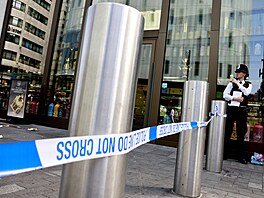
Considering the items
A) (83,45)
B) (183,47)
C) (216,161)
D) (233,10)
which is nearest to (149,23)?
(183,47)

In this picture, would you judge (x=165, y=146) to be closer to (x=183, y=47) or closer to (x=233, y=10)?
(x=183, y=47)

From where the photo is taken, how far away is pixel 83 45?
1.08 metres

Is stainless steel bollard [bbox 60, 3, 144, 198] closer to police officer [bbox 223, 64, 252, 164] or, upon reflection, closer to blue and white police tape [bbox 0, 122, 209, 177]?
blue and white police tape [bbox 0, 122, 209, 177]

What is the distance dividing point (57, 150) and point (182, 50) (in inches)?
264

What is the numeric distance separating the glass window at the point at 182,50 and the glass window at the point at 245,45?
510 mm

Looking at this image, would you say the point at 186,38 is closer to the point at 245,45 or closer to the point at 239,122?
the point at 245,45

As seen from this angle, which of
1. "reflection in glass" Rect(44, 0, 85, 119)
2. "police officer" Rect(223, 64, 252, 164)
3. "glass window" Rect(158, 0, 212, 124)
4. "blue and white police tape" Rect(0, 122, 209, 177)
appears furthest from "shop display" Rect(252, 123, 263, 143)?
"reflection in glass" Rect(44, 0, 85, 119)

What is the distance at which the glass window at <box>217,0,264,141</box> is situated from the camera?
19.5 ft

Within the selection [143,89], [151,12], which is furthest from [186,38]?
[143,89]

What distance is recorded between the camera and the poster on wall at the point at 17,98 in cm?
836

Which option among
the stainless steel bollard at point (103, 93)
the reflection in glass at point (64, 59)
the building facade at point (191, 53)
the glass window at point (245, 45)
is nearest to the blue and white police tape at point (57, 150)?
the stainless steel bollard at point (103, 93)

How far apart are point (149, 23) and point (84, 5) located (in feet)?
9.97

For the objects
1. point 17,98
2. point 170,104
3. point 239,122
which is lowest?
point 239,122

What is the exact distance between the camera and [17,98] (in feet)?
28.1
